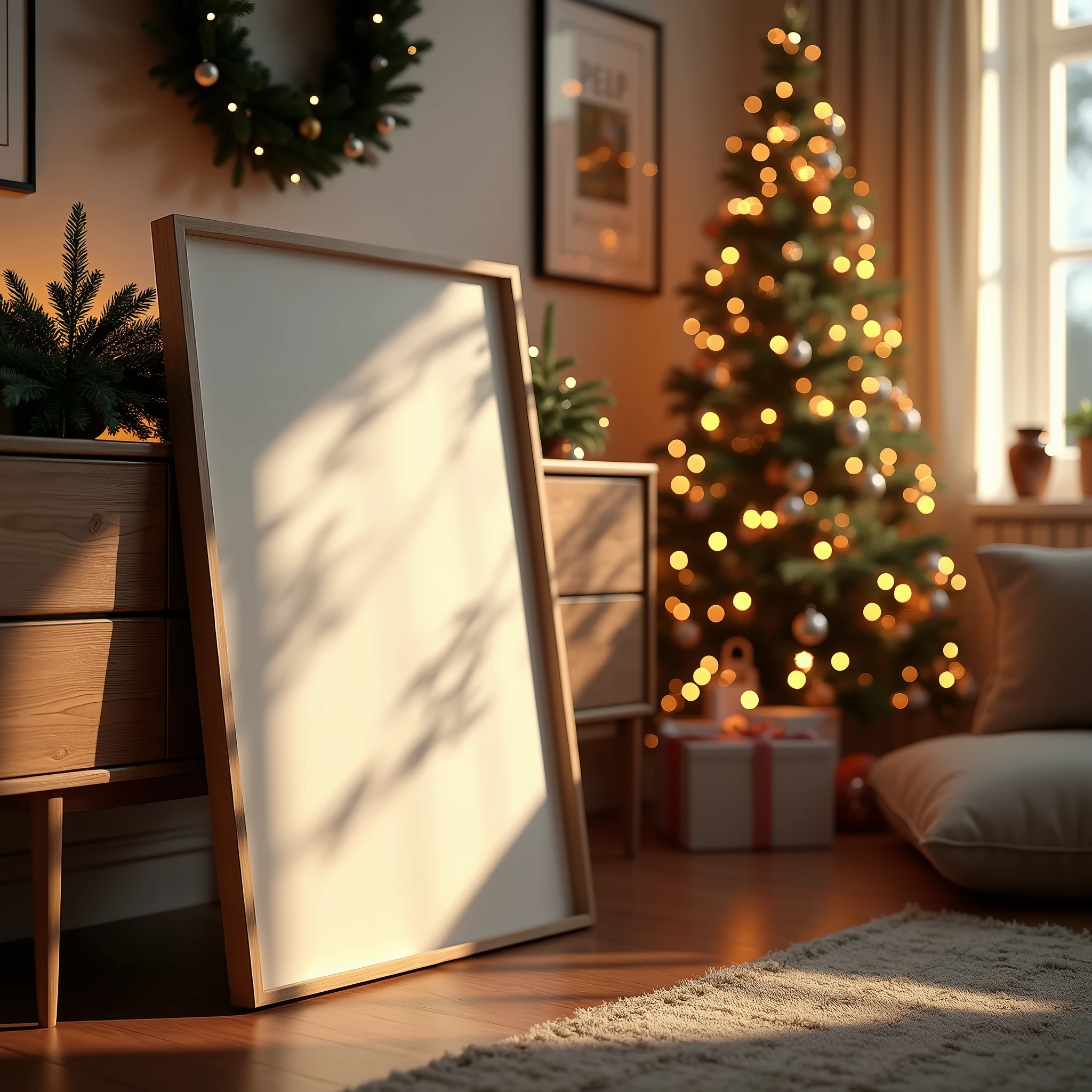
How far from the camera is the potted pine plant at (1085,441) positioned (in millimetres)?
4020

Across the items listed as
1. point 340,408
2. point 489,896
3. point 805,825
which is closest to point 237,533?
point 340,408

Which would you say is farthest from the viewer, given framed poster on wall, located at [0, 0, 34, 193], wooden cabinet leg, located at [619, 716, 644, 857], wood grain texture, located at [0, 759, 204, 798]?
wooden cabinet leg, located at [619, 716, 644, 857]

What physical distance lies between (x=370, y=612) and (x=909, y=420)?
2.05m

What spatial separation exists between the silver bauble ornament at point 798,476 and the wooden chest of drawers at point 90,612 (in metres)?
1.92

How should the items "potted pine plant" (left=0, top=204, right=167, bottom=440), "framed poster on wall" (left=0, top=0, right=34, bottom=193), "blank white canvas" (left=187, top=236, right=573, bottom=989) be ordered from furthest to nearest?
"framed poster on wall" (left=0, top=0, right=34, bottom=193) < "blank white canvas" (left=187, top=236, right=573, bottom=989) < "potted pine plant" (left=0, top=204, right=167, bottom=440)

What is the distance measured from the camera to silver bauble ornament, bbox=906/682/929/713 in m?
3.84

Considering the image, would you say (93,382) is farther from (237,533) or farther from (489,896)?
(489,896)

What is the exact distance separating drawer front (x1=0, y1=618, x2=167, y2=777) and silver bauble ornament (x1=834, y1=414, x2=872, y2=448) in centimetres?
207

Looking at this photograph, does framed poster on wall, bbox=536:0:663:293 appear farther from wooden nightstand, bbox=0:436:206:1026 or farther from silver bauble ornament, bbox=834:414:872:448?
wooden nightstand, bbox=0:436:206:1026

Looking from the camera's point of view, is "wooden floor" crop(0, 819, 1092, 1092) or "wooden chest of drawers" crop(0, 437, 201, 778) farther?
"wooden chest of drawers" crop(0, 437, 201, 778)

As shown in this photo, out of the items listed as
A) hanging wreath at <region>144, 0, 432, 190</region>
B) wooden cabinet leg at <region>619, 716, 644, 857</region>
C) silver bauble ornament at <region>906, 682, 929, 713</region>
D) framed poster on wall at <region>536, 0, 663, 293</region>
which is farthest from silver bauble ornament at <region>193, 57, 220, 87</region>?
silver bauble ornament at <region>906, 682, 929, 713</region>

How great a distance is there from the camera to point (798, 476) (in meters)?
3.77

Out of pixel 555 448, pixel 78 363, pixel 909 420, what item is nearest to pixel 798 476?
pixel 909 420

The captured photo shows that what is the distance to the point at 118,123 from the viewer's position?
9.48 ft
